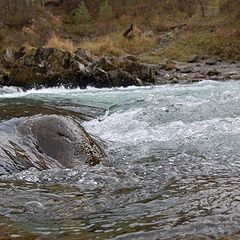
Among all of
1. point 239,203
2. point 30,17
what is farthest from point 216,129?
point 30,17

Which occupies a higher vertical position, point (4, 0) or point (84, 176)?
point (4, 0)

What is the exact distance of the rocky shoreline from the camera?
21.0 metres

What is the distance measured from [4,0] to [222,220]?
130ft

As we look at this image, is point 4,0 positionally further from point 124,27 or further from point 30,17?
point 124,27

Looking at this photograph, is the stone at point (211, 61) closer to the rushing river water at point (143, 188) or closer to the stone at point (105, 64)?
the stone at point (105, 64)

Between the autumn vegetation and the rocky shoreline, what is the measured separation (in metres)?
3.37

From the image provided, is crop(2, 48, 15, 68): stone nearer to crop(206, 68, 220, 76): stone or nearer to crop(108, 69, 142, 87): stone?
crop(108, 69, 142, 87): stone

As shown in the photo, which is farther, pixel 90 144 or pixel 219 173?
pixel 90 144

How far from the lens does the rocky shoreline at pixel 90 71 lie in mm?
21031

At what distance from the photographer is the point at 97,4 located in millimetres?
45062

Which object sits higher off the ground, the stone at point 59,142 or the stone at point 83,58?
the stone at point 83,58

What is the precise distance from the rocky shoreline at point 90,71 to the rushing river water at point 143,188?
10136 mm

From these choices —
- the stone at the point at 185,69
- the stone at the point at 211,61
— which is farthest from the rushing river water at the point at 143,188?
the stone at the point at 211,61

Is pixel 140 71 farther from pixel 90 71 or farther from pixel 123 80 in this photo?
pixel 90 71
